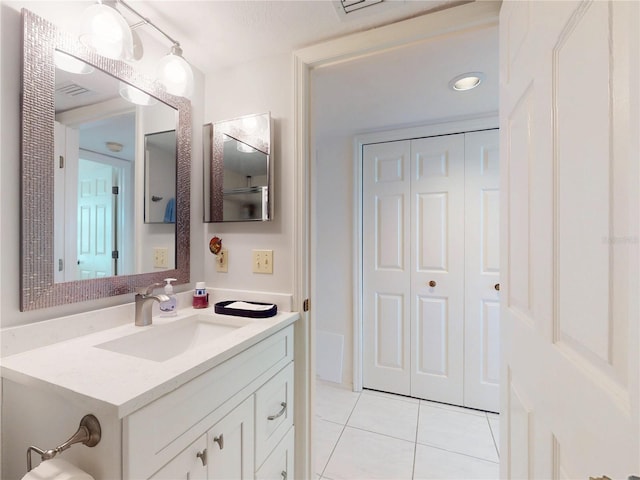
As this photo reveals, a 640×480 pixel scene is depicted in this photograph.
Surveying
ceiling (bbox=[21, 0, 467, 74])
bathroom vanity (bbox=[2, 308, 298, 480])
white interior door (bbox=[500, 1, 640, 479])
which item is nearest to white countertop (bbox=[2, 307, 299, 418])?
bathroom vanity (bbox=[2, 308, 298, 480])

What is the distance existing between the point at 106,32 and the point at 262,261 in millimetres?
976

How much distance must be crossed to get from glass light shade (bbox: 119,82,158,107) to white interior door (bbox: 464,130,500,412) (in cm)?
197

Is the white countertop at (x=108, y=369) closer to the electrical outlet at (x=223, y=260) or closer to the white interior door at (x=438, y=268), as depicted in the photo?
the electrical outlet at (x=223, y=260)

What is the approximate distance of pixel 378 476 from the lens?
1466 millimetres

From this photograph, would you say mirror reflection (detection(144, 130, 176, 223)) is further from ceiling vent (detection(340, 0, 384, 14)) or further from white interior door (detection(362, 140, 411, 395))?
white interior door (detection(362, 140, 411, 395))

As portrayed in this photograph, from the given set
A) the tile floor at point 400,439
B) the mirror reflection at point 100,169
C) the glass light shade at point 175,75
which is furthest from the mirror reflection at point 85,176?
the tile floor at point 400,439

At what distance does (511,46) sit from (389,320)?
6.19 feet

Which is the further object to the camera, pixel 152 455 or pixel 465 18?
pixel 465 18

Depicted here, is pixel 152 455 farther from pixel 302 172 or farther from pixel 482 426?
pixel 482 426

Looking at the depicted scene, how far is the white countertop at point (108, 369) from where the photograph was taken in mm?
588

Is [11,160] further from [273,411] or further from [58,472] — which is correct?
[273,411]

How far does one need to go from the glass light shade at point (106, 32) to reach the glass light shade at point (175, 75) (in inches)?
6.7

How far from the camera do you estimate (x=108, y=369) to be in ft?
2.26

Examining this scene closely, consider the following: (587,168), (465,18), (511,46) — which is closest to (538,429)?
(587,168)
